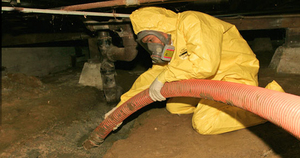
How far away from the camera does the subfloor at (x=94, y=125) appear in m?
1.67

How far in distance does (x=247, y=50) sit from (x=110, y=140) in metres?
1.91

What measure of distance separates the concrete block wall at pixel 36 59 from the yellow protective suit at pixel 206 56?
3789 millimetres

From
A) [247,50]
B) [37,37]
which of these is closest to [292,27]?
[247,50]

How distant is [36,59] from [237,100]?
4.99 meters

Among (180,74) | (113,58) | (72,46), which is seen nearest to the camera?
(180,74)

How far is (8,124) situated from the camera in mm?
2189

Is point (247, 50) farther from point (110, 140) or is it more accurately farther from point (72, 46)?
point (72, 46)

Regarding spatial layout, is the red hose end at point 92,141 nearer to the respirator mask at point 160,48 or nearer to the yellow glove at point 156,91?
the yellow glove at point 156,91

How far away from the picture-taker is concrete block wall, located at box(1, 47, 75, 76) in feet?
13.8

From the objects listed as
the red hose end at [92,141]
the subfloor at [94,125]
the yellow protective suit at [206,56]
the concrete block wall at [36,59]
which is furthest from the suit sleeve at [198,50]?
the concrete block wall at [36,59]

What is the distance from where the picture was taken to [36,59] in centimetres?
473

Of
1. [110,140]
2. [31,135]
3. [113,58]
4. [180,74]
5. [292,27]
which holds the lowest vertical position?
[110,140]

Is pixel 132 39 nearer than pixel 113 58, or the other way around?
pixel 132 39

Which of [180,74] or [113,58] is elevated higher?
[180,74]
